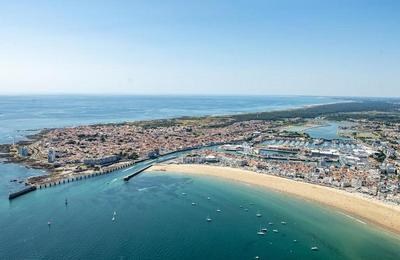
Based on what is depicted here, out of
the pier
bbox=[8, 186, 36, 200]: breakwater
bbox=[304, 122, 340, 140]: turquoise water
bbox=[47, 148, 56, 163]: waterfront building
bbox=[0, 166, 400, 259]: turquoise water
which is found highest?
bbox=[47, 148, 56, 163]: waterfront building

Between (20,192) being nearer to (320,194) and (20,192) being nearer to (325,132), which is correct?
(320,194)

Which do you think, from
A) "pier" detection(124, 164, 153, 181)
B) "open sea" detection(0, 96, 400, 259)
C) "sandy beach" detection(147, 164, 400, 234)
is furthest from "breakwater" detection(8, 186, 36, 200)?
"sandy beach" detection(147, 164, 400, 234)

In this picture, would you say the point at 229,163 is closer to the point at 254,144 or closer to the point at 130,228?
the point at 254,144

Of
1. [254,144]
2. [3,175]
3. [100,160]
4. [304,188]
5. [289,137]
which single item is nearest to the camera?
[304,188]

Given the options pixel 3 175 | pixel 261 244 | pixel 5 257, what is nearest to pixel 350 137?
pixel 261 244

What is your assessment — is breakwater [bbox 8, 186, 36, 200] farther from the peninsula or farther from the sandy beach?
the sandy beach

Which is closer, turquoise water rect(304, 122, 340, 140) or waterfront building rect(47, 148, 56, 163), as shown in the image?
waterfront building rect(47, 148, 56, 163)

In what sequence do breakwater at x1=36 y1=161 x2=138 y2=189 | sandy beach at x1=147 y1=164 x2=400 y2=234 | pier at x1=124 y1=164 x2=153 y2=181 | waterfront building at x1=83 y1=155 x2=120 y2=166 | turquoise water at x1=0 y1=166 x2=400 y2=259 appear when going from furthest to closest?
waterfront building at x1=83 y1=155 x2=120 y2=166 → pier at x1=124 y1=164 x2=153 y2=181 → breakwater at x1=36 y1=161 x2=138 y2=189 → sandy beach at x1=147 y1=164 x2=400 y2=234 → turquoise water at x1=0 y1=166 x2=400 y2=259

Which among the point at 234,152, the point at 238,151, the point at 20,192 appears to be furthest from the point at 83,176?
the point at 238,151
